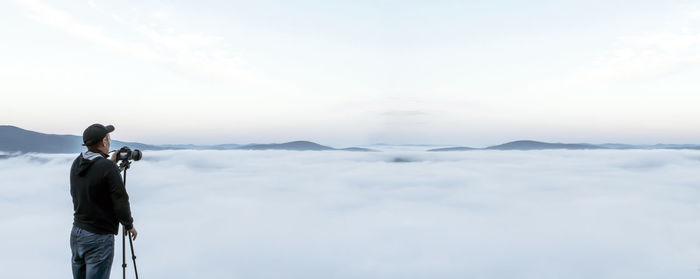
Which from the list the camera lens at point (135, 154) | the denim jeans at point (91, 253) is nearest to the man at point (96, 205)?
the denim jeans at point (91, 253)

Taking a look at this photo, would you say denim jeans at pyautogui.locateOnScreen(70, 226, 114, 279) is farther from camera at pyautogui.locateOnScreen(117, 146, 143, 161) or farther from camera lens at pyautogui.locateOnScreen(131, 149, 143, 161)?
camera lens at pyautogui.locateOnScreen(131, 149, 143, 161)

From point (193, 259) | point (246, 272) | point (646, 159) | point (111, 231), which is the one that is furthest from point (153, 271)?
point (646, 159)

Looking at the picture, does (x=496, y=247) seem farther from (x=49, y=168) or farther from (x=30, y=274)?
(x=49, y=168)

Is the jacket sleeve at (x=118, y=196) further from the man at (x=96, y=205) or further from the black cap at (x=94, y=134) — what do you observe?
the black cap at (x=94, y=134)

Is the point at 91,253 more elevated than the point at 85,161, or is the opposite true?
the point at 85,161

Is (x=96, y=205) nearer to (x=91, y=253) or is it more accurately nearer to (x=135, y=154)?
(x=91, y=253)

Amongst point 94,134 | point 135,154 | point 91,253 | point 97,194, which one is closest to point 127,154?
point 135,154
